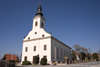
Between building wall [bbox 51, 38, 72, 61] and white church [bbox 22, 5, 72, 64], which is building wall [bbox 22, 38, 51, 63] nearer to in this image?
white church [bbox 22, 5, 72, 64]

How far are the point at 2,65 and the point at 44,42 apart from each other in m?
17.3

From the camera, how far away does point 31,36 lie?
109ft

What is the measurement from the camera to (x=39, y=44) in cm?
3061

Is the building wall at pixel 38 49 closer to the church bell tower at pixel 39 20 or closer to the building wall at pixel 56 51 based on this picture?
the building wall at pixel 56 51

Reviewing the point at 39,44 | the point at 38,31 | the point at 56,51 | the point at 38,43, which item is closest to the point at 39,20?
the point at 38,31

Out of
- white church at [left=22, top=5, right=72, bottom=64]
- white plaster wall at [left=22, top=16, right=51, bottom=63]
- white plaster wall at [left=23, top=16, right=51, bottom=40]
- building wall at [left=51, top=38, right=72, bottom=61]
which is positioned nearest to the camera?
white church at [left=22, top=5, right=72, bottom=64]

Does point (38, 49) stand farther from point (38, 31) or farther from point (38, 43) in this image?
point (38, 31)

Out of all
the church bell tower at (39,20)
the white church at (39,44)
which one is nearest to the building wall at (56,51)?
the white church at (39,44)

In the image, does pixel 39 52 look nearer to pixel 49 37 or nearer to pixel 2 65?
pixel 49 37

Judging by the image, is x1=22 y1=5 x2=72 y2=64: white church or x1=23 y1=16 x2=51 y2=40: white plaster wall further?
x1=23 y1=16 x2=51 y2=40: white plaster wall

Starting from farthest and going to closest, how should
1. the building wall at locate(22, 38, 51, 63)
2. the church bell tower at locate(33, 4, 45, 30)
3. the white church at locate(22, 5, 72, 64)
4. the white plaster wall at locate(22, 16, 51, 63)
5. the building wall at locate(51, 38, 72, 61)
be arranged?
the church bell tower at locate(33, 4, 45, 30), the building wall at locate(51, 38, 72, 61), the white plaster wall at locate(22, 16, 51, 63), the white church at locate(22, 5, 72, 64), the building wall at locate(22, 38, 51, 63)

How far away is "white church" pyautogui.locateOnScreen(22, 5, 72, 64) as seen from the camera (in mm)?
28781

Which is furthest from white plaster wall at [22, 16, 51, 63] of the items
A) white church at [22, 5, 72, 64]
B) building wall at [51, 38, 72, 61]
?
building wall at [51, 38, 72, 61]

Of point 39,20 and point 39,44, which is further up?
point 39,20
